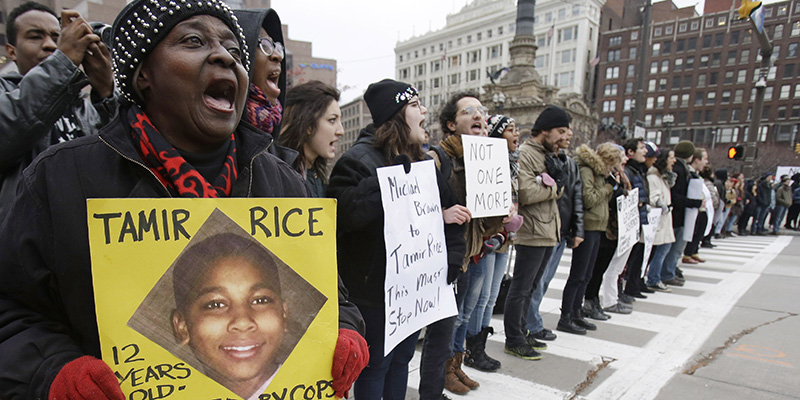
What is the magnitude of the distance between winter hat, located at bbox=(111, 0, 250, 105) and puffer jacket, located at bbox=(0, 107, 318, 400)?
0.15 metres

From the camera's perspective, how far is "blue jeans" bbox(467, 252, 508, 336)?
11.7 ft

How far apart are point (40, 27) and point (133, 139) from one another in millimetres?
1602

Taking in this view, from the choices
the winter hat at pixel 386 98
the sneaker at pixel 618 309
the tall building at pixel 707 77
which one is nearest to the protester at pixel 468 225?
the winter hat at pixel 386 98

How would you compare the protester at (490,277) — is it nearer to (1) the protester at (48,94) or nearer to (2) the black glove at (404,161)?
(2) the black glove at (404,161)

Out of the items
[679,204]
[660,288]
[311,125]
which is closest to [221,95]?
[311,125]

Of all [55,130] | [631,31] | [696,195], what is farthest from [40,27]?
[631,31]

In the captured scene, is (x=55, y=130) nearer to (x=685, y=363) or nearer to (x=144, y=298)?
(x=144, y=298)

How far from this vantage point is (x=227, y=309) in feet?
3.46

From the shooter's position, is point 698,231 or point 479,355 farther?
point 698,231

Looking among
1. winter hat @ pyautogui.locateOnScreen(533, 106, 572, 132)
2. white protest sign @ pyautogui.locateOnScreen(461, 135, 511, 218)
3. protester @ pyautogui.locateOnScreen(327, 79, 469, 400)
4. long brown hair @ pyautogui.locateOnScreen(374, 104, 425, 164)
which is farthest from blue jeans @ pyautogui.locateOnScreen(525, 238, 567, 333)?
long brown hair @ pyautogui.locateOnScreen(374, 104, 425, 164)

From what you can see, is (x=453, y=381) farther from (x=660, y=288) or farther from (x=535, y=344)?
(x=660, y=288)

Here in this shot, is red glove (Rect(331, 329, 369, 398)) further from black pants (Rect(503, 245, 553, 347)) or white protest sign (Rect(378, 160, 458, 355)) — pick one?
black pants (Rect(503, 245, 553, 347))

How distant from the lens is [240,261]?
1068 millimetres

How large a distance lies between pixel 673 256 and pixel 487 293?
203 inches
